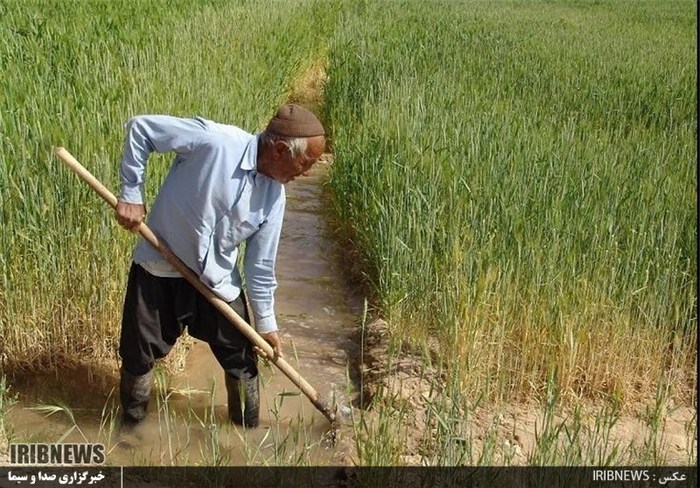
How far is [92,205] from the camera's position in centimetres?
329

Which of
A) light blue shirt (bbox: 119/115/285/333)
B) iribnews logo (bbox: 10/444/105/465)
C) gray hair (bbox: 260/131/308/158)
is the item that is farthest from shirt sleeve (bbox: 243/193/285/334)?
iribnews logo (bbox: 10/444/105/465)

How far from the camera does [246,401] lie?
10.2 feet

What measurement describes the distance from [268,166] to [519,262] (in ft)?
4.26

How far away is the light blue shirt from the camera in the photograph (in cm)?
264

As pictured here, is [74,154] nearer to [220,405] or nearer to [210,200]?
[210,200]

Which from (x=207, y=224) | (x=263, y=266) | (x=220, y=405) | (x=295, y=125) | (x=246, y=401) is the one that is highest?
(x=295, y=125)

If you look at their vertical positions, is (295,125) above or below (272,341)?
above

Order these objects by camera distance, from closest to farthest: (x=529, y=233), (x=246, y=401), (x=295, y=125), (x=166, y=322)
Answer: (x=295, y=125) < (x=166, y=322) < (x=246, y=401) < (x=529, y=233)

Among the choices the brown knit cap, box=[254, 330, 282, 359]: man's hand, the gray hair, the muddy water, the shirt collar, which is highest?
the brown knit cap

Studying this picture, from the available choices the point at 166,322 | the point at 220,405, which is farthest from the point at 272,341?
the point at 220,405

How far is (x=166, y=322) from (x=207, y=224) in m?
0.47

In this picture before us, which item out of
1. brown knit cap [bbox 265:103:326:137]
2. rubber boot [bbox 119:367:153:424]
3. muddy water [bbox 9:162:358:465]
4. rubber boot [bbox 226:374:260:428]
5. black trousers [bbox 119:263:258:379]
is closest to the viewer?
brown knit cap [bbox 265:103:326:137]

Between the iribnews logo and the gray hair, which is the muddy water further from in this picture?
the gray hair

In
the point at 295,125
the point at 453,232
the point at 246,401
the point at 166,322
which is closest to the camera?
the point at 295,125
